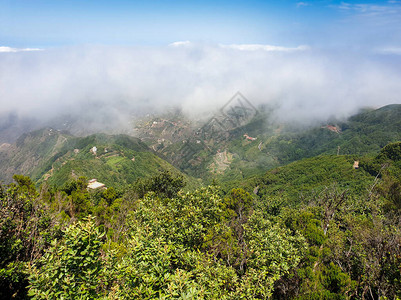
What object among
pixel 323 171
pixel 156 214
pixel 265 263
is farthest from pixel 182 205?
pixel 323 171

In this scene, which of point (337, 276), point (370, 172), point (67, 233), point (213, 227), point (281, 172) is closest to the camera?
point (67, 233)

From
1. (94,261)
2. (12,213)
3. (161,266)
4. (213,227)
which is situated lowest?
(213,227)

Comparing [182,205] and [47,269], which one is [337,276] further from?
[47,269]

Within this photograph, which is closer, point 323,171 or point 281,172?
point 323,171

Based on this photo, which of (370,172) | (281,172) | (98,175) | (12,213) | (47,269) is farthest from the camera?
(281,172)

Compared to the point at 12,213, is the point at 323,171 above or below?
below

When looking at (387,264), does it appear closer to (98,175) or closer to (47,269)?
(47,269)

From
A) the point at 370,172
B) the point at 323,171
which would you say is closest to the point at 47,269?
the point at 370,172

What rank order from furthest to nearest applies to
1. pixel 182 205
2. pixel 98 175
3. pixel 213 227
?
1. pixel 98 175
2. pixel 182 205
3. pixel 213 227

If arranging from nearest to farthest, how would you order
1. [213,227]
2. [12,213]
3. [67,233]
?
[67,233] → [12,213] → [213,227]

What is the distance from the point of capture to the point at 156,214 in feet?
62.2

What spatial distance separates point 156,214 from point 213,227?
16.8ft

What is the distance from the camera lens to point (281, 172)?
646ft

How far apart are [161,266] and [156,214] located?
8.29m
